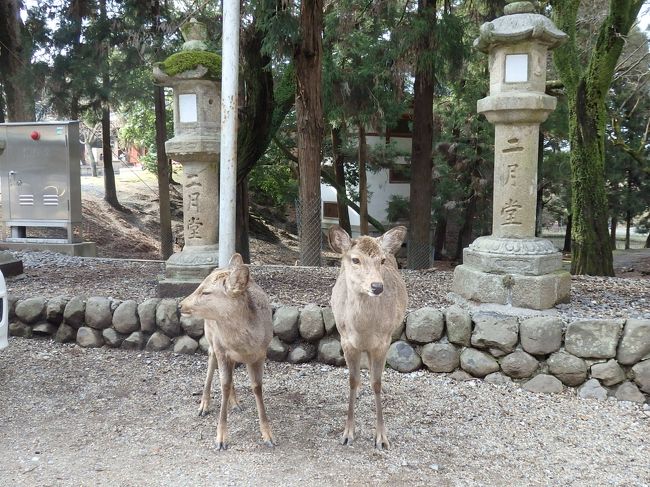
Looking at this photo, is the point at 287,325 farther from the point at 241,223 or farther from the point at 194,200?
the point at 241,223

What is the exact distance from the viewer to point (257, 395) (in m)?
3.82

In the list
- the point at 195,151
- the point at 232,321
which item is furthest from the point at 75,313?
the point at 232,321

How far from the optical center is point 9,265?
7.48 meters

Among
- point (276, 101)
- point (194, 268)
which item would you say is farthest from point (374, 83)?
point (194, 268)

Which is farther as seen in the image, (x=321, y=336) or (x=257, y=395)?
(x=321, y=336)

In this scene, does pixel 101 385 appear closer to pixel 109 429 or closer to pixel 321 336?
pixel 109 429

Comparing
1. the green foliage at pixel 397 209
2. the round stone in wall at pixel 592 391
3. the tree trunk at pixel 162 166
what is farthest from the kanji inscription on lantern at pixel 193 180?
the green foliage at pixel 397 209

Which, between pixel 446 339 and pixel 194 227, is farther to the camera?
pixel 194 227

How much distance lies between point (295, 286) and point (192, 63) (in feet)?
8.89

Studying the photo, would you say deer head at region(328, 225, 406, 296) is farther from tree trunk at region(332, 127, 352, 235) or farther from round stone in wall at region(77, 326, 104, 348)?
tree trunk at region(332, 127, 352, 235)

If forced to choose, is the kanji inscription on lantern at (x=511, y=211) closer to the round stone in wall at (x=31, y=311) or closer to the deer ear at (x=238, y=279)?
the deer ear at (x=238, y=279)

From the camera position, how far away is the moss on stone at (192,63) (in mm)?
6063

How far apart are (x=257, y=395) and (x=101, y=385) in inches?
72.1

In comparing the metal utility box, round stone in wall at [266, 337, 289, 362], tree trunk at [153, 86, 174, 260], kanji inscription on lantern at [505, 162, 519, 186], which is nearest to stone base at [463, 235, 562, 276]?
kanji inscription on lantern at [505, 162, 519, 186]
